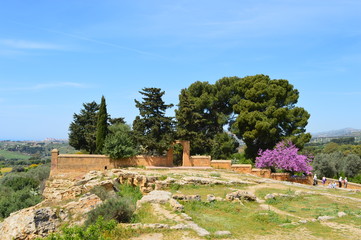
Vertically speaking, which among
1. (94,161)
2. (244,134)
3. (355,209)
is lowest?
(355,209)

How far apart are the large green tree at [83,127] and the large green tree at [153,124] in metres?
A: 6.76

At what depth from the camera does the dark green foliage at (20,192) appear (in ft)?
66.3

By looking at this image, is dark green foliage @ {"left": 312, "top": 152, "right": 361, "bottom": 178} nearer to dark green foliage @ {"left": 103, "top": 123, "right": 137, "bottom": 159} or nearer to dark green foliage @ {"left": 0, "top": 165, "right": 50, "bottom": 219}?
dark green foliage @ {"left": 103, "top": 123, "right": 137, "bottom": 159}

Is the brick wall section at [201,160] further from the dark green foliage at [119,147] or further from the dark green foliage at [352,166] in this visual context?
the dark green foliage at [352,166]

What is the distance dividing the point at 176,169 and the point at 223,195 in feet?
29.5

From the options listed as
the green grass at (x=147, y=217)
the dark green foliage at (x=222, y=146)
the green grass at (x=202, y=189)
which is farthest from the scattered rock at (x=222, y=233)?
the dark green foliage at (x=222, y=146)

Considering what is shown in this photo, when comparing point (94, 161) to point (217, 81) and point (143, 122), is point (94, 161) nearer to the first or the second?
point (143, 122)

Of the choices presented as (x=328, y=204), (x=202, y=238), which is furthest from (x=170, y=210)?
(x=328, y=204)

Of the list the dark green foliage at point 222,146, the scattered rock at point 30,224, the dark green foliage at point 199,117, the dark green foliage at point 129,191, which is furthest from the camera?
the dark green foliage at point 222,146

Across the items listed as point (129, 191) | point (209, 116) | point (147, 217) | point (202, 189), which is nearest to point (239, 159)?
point (209, 116)

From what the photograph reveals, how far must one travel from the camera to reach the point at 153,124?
27.4 meters

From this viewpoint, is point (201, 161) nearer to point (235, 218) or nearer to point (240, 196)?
point (240, 196)

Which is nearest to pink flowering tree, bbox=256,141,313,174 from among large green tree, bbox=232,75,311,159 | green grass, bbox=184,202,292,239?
large green tree, bbox=232,75,311,159

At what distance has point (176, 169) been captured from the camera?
2589cm
